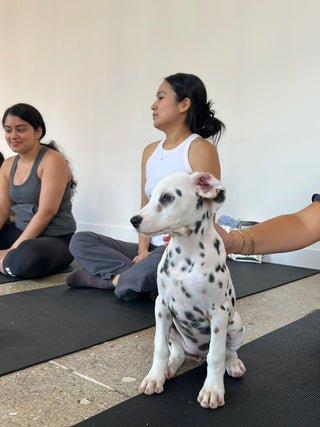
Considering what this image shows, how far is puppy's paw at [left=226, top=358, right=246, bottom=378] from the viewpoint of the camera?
41.9 inches

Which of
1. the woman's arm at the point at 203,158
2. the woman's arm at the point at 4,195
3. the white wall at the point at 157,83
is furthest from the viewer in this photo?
the white wall at the point at 157,83

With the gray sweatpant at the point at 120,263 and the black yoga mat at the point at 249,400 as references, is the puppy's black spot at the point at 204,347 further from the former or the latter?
the gray sweatpant at the point at 120,263

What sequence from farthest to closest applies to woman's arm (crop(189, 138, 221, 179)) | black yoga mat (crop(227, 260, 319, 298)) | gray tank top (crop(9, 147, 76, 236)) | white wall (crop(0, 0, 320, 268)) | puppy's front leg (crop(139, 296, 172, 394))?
white wall (crop(0, 0, 320, 268))
gray tank top (crop(9, 147, 76, 236))
black yoga mat (crop(227, 260, 319, 298))
woman's arm (crop(189, 138, 221, 179))
puppy's front leg (crop(139, 296, 172, 394))

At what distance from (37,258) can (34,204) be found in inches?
18.2

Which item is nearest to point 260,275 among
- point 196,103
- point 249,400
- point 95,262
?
point 95,262

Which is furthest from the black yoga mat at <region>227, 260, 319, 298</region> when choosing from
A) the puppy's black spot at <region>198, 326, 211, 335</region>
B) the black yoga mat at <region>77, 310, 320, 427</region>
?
the puppy's black spot at <region>198, 326, 211, 335</region>

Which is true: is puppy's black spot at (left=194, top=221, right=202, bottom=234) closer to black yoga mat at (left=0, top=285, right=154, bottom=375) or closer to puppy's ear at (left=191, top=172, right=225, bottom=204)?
puppy's ear at (left=191, top=172, right=225, bottom=204)

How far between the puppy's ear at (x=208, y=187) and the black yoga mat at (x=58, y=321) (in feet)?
2.36

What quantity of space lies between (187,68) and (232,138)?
81cm

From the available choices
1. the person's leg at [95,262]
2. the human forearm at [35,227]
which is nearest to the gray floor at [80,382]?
the person's leg at [95,262]

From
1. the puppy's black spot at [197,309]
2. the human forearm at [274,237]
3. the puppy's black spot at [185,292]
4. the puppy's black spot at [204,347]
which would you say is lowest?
the puppy's black spot at [204,347]

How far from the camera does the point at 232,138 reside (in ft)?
10.6

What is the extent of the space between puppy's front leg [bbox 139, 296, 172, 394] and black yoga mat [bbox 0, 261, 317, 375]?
38 centimetres

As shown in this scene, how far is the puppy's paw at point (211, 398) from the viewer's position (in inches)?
36.1
